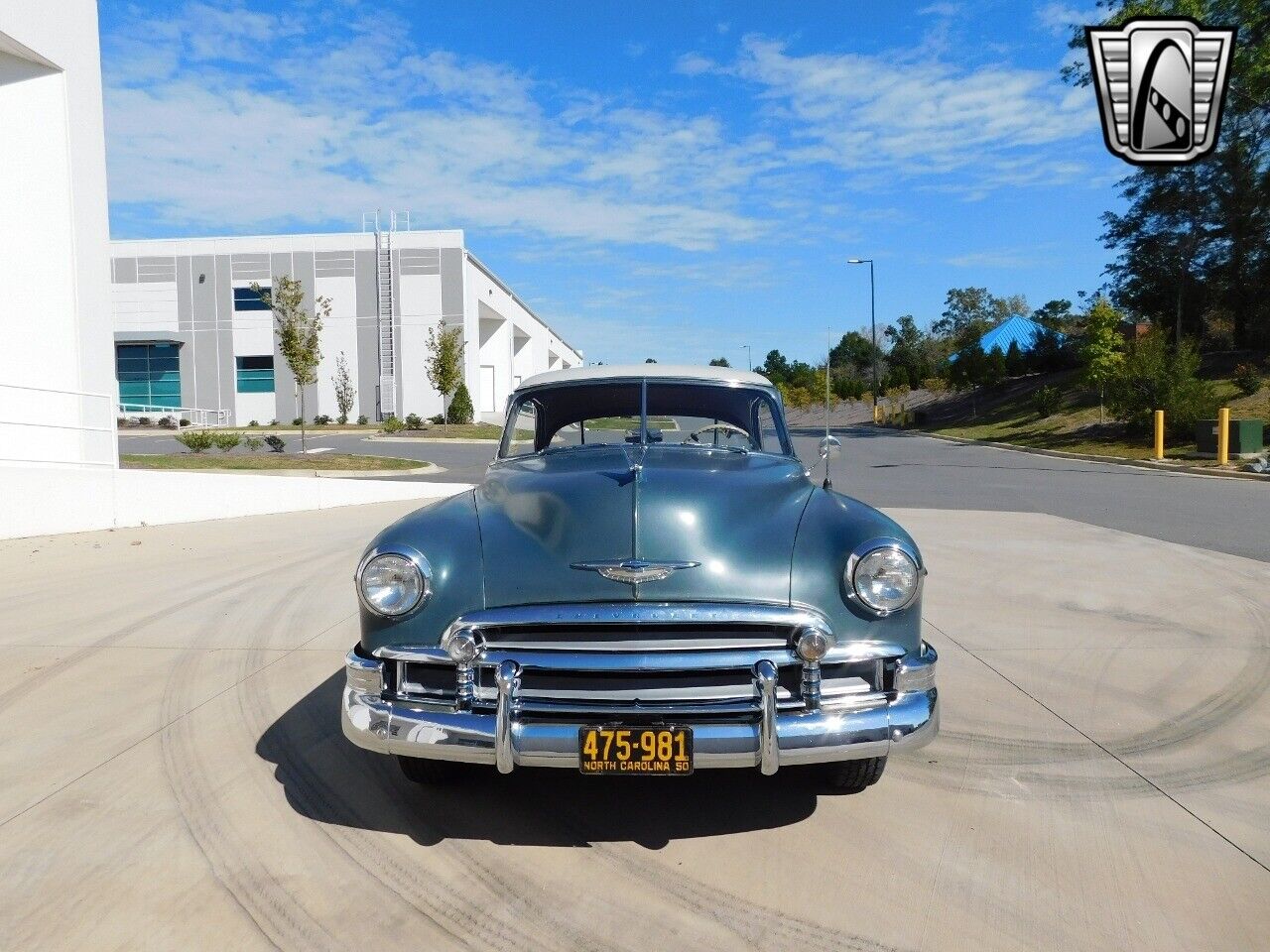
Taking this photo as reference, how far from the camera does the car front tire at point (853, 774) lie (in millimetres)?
3258

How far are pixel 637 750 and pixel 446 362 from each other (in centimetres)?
3631

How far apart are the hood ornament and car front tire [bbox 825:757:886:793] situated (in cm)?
99

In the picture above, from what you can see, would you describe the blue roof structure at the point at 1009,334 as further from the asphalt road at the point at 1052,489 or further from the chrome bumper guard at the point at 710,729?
the chrome bumper guard at the point at 710,729

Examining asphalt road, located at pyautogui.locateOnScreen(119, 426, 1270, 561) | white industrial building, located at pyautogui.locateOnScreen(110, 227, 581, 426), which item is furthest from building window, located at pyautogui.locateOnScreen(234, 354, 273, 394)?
asphalt road, located at pyautogui.locateOnScreen(119, 426, 1270, 561)

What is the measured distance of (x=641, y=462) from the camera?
377 cm

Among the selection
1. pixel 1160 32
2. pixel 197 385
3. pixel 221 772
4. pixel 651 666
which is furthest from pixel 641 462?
pixel 197 385

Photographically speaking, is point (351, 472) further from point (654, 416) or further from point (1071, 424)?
point (1071, 424)

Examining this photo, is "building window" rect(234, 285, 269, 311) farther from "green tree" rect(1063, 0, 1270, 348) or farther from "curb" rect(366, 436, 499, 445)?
"green tree" rect(1063, 0, 1270, 348)

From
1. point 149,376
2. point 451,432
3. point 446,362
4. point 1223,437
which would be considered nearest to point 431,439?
point 451,432

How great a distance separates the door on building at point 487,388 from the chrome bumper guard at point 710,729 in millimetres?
47388

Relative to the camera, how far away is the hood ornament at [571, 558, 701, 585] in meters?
2.89

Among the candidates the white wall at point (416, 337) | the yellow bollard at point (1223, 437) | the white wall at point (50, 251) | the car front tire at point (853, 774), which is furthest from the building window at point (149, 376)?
the car front tire at point (853, 774)

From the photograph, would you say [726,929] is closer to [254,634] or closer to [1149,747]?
[1149,747]

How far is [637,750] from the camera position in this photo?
2697mm
